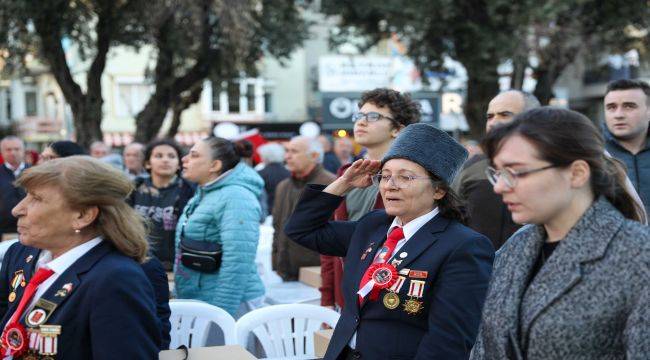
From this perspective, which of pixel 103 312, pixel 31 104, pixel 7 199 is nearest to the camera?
pixel 103 312

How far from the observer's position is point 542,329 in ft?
7.39

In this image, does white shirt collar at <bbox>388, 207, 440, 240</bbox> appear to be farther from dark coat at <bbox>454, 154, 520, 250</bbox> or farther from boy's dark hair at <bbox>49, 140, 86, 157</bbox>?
boy's dark hair at <bbox>49, 140, 86, 157</bbox>

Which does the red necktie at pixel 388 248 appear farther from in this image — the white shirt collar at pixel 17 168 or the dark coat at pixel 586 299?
the white shirt collar at pixel 17 168

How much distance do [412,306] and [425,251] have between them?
0.24 meters

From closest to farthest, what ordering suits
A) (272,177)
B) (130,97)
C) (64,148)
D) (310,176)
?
1. (64,148)
2. (310,176)
3. (272,177)
4. (130,97)

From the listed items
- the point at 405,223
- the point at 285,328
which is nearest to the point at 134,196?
the point at 285,328

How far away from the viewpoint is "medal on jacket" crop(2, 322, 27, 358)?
2.73 metres

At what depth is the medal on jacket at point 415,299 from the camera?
2982 millimetres

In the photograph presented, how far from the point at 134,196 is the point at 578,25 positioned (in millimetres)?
14134

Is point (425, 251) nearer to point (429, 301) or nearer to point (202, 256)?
point (429, 301)

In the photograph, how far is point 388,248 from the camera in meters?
3.19

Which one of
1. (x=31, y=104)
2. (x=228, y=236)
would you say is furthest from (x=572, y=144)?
(x=31, y=104)

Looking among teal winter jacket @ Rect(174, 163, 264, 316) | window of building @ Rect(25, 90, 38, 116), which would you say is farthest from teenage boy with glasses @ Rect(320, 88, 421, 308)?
window of building @ Rect(25, 90, 38, 116)

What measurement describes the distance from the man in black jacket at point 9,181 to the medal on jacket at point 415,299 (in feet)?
25.6
